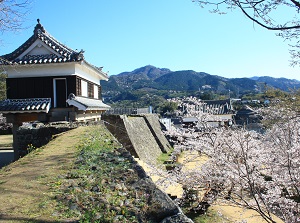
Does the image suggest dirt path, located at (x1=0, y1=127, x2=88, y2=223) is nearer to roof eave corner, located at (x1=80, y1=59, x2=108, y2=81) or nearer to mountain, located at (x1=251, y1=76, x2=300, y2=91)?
roof eave corner, located at (x1=80, y1=59, x2=108, y2=81)

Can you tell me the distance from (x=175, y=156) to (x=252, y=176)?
1141 cm

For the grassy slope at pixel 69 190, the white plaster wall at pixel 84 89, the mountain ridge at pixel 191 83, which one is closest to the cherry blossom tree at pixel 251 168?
the grassy slope at pixel 69 190

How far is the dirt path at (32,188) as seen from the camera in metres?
2.33

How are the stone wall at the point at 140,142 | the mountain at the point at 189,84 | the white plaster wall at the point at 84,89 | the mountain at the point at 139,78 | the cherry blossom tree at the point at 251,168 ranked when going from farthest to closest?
the mountain at the point at 139,78 → the mountain at the point at 189,84 → the stone wall at the point at 140,142 → the white plaster wall at the point at 84,89 → the cherry blossom tree at the point at 251,168

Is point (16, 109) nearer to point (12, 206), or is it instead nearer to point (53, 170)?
point (53, 170)

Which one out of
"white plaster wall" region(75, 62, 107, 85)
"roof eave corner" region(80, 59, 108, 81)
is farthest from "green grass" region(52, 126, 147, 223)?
"white plaster wall" region(75, 62, 107, 85)

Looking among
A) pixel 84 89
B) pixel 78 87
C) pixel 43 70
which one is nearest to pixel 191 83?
pixel 84 89

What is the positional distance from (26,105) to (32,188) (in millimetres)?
7994

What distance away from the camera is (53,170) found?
366 centimetres

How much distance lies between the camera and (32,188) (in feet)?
9.74

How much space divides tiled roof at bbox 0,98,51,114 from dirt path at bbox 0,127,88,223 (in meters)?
5.68

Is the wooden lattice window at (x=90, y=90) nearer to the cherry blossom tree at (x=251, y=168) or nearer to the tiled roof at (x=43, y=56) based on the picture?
the tiled roof at (x=43, y=56)

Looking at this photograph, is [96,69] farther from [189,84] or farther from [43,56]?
[189,84]

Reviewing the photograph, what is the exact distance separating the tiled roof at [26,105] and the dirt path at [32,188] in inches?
223
